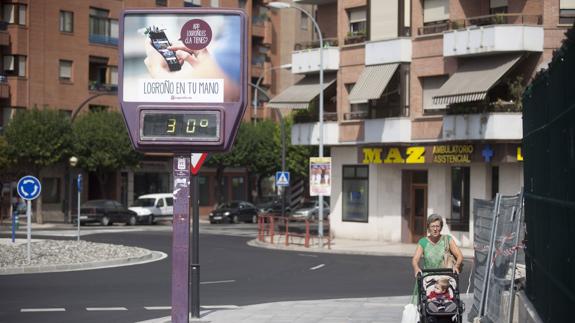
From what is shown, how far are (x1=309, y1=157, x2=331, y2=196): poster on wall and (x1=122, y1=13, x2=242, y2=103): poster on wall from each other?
26216 mm

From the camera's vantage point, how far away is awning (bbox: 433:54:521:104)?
115 ft

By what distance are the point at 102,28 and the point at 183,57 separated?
57715mm

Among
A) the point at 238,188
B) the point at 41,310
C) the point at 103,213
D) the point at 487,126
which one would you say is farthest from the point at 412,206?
the point at 238,188

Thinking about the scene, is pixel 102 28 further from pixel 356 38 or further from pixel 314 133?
pixel 356 38

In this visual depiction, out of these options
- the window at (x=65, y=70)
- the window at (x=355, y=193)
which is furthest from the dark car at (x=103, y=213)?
the window at (x=355, y=193)

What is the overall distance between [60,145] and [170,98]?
49.5 metres

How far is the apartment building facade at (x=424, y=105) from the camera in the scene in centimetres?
3531

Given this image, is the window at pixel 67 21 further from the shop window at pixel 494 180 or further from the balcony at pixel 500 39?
the shop window at pixel 494 180

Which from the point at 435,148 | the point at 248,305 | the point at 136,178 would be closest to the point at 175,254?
the point at 248,305

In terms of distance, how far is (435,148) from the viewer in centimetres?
3834

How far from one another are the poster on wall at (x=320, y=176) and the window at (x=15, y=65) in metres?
30.7

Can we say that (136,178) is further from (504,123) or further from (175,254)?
(175,254)

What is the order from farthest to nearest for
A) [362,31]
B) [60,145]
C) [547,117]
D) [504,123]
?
1. [60,145]
2. [362,31]
3. [504,123]
4. [547,117]

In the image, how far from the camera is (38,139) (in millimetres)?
57719
